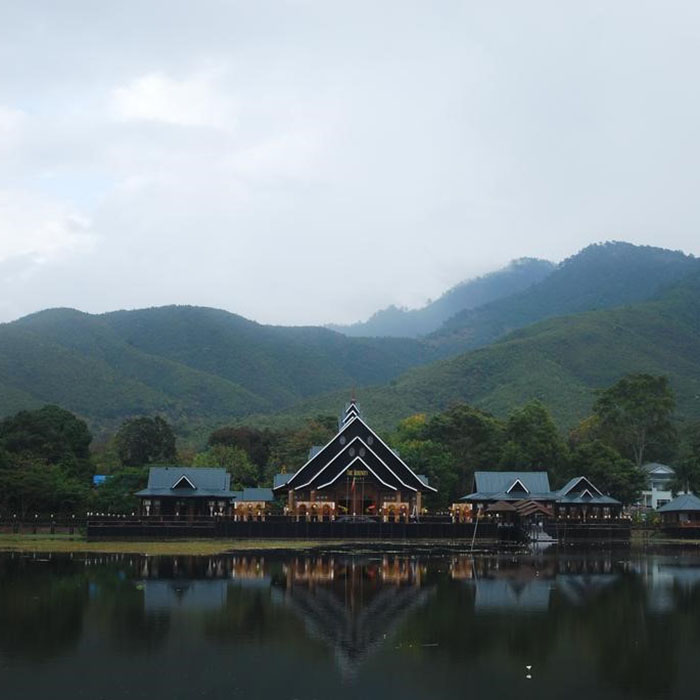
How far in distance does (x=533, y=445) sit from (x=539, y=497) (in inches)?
487

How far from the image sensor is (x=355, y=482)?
7294cm

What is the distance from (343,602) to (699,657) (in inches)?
469

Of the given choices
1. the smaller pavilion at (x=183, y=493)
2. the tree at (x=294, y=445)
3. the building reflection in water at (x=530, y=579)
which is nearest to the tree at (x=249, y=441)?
the tree at (x=294, y=445)

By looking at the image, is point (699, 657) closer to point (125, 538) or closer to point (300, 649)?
point (300, 649)

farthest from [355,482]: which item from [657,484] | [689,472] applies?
[657,484]

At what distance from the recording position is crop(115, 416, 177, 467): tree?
9150 cm

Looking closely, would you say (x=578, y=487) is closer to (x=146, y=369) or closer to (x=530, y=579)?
(x=530, y=579)

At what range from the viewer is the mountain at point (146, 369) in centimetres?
13125

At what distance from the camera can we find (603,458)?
82.1 meters

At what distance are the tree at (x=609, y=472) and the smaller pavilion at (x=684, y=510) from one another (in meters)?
4.86

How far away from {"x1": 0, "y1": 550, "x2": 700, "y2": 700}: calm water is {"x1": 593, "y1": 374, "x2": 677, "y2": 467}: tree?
60.7m

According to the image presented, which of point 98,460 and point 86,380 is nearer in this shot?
point 98,460

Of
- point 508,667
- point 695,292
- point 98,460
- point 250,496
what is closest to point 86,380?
point 98,460

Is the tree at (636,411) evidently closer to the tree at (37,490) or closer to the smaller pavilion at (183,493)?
the smaller pavilion at (183,493)
